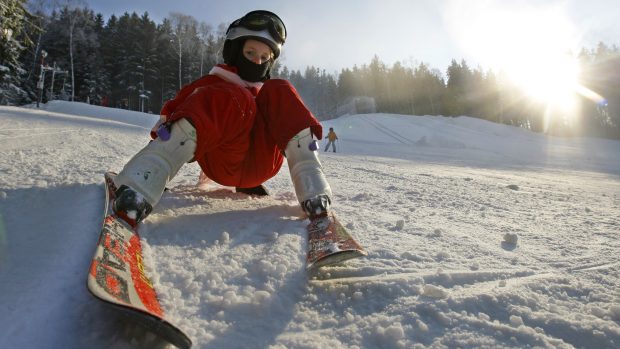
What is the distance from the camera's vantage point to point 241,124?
1.77m

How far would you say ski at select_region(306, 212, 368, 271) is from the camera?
1211 mm

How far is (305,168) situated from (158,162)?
0.61 m

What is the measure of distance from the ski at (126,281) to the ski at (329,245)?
49cm

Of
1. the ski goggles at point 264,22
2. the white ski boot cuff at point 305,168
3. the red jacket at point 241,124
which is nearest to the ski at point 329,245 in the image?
the white ski boot cuff at point 305,168

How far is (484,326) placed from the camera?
38.7 inches

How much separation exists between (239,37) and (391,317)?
1.70 m

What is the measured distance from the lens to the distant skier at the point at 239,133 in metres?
1.42

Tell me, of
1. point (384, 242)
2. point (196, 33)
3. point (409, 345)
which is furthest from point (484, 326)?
point (196, 33)

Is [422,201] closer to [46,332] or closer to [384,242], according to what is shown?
[384,242]

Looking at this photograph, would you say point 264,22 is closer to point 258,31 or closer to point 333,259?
point 258,31

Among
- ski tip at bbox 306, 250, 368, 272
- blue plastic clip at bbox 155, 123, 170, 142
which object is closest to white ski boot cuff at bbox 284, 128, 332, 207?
ski tip at bbox 306, 250, 368, 272

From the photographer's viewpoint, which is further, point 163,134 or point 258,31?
point 258,31

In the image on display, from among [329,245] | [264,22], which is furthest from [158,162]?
[264,22]

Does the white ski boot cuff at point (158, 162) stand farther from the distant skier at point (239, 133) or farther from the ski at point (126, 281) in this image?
the ski at point (126, 281)
